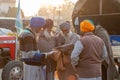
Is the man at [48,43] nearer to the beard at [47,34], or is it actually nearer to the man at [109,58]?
the beard at [47,34]

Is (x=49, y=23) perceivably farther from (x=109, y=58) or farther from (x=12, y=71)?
(x=12, y=71)

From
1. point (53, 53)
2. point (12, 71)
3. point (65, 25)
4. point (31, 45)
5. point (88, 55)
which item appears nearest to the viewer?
point (88, 55)

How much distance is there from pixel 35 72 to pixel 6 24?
9.16 m

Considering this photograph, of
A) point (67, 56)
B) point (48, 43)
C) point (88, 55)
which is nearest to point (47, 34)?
point (48, 43)

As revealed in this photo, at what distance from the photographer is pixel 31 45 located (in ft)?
20.4

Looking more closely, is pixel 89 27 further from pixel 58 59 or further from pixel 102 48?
pixel 58 59

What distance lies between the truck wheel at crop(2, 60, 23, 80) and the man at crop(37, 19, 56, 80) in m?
2.26

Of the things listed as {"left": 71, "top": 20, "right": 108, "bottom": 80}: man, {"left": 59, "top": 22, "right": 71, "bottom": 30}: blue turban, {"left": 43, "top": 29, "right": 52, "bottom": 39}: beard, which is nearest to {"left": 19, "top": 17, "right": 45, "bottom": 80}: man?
{"left": 71, "top": 20, "right": 108, "bottom": 80}: man

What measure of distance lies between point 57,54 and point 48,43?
554 mm

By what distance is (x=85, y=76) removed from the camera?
20.2 ft

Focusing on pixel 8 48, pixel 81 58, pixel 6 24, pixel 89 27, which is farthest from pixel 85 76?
pixel 6 24

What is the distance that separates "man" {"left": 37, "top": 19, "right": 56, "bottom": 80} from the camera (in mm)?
6988

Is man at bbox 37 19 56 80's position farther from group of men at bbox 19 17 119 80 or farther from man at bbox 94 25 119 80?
man at bbox 94 25 119 80

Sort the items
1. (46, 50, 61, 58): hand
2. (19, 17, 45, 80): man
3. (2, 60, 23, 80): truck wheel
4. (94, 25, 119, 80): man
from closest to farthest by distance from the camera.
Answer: (19, 17, 45, 80): man
(46, 50, 61, 58): hand
(94, 25, 119, 80): man
(2, 60, 23, 80): truck wheel
